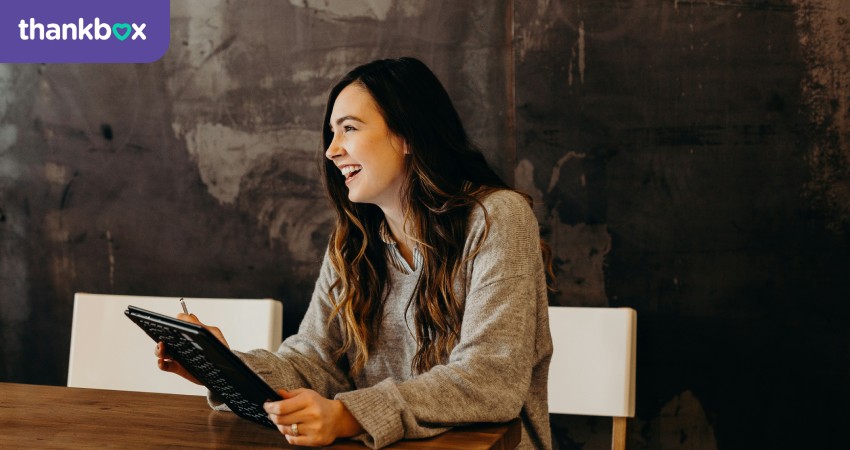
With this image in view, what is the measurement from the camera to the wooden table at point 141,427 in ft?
3.91

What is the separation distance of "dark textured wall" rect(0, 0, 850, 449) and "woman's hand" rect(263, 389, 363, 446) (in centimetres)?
141

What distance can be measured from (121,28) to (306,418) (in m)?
2.16

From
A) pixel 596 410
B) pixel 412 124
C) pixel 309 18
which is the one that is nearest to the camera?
pixel 412 124

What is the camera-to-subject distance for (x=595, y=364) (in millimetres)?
2176

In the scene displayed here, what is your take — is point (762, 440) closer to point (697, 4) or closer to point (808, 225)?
point (808, 225)

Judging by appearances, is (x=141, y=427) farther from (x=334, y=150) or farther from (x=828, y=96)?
(x=828, y=96)

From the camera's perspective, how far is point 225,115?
272cm

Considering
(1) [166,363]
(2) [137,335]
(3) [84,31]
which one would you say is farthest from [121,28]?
(1) [166,363]

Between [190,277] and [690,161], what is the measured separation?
1.65 m

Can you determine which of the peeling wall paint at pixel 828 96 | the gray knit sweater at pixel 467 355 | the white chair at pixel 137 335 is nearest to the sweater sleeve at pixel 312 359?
the gray knit sweater at pixel 467 355

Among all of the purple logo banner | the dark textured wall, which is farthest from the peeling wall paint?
the purple logo banner

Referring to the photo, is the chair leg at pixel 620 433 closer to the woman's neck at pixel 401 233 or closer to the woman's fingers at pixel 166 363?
the woman's neck at pixel 401 233

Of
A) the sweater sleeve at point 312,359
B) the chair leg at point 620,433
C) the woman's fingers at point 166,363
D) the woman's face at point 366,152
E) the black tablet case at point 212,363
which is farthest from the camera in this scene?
the chair leg at point 620,433

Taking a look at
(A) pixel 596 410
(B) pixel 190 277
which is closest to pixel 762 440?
(A) pixel 596 410
